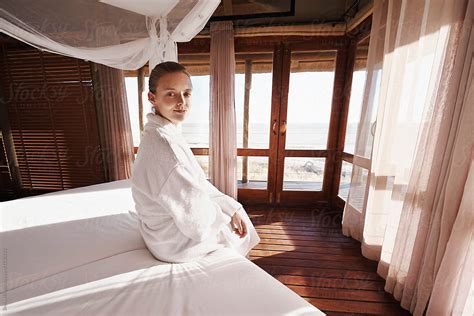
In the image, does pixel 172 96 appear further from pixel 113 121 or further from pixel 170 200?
pixel 113 121

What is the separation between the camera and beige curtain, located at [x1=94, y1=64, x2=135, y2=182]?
2.47 metres

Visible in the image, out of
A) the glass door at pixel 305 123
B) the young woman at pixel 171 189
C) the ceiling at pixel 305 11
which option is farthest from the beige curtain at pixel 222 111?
the young woman at pixel 171 189

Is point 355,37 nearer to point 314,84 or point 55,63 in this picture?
point 314,84

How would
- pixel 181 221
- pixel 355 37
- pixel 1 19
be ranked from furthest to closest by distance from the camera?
pixel 355 37, pixel 1 19, pixel 181 221

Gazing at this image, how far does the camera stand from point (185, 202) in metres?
0.75

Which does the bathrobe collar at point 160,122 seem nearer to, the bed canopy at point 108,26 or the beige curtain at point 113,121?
the bed canopy at point 108,26

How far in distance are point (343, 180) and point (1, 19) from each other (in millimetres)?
3082

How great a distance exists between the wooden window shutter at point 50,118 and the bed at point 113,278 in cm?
186

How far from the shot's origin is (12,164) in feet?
9.41

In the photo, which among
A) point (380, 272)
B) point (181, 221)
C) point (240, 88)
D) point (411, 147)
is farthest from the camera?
point (240, 88)

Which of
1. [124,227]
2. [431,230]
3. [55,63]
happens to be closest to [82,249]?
[124,227]

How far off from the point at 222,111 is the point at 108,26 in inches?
53.7

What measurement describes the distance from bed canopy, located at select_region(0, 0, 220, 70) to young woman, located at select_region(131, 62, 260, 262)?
0.71 meters

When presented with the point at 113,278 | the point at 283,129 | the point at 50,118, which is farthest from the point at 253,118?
the point at 50,118
